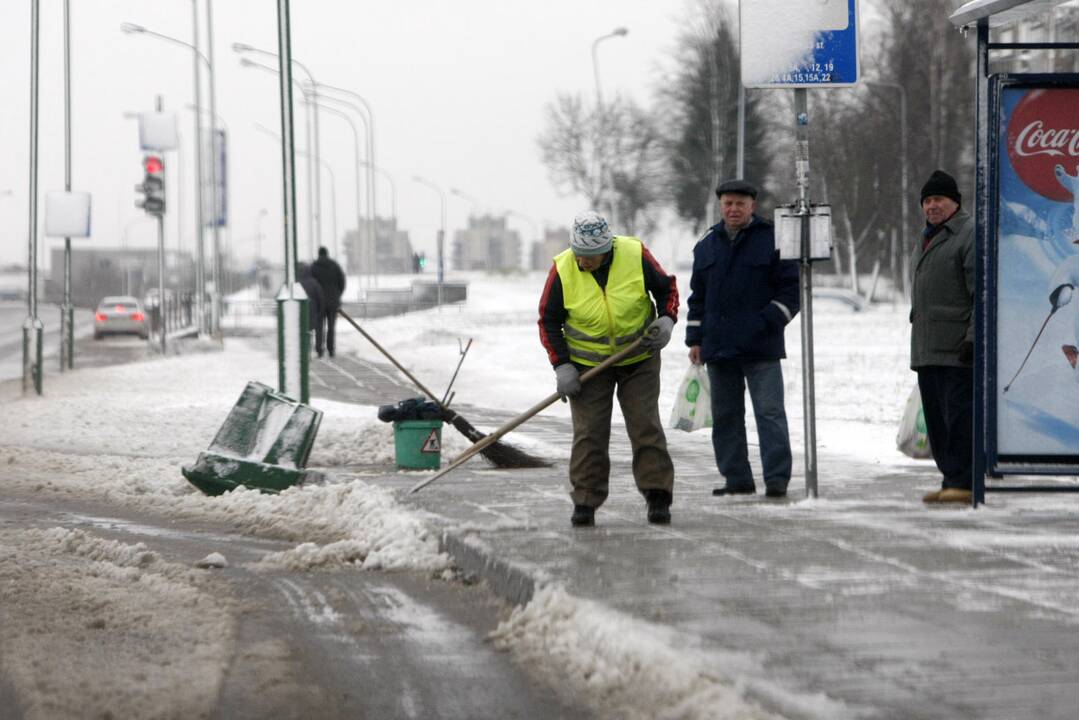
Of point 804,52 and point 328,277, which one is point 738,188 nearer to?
point 804,52

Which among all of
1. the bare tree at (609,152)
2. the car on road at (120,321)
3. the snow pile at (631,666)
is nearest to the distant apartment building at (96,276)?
the bare tree at (609,152)

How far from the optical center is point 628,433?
28.0 feet

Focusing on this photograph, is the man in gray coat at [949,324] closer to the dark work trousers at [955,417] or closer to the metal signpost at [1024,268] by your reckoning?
the dark work trousers at [955,417]

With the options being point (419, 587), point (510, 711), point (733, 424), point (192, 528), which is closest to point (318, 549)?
point (419, 587)

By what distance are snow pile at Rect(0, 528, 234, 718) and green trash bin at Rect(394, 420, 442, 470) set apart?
3.54m

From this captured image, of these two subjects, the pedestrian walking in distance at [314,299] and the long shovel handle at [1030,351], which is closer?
the long shovel handle at [1030,351]

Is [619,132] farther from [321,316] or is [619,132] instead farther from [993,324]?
[993,324]

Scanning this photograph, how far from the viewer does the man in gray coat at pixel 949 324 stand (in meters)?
9.23

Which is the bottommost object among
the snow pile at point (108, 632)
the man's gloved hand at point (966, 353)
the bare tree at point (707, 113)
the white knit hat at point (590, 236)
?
the snow pile at point (108, 632)

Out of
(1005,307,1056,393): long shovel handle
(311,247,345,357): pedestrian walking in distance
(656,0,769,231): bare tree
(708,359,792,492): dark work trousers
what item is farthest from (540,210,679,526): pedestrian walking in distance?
(656,0,769,231): bare tree

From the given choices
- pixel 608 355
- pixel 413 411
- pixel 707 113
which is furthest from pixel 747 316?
pixel 707 113

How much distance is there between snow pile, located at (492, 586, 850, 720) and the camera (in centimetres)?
480

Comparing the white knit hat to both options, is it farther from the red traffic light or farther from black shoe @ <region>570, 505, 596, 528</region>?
the red traffic light

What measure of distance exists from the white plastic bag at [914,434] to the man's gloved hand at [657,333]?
3.55 meters
